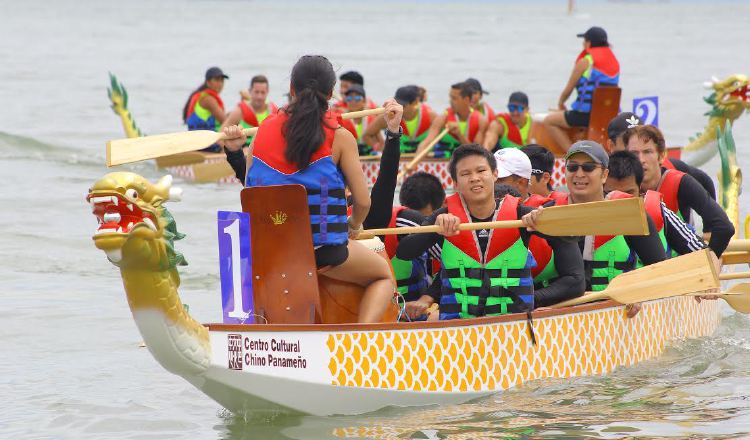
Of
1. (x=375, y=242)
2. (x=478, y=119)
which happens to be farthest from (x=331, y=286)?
(x=478, y=119)

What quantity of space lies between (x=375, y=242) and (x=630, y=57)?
4115 cm

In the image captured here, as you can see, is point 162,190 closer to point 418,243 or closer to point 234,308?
point 234,308

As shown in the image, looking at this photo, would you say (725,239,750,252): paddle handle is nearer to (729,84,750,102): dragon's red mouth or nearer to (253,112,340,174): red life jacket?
(253,112,340,174): red life jacket

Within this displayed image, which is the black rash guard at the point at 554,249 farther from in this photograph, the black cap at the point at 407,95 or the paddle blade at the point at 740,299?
the black cap at the point at 407,95

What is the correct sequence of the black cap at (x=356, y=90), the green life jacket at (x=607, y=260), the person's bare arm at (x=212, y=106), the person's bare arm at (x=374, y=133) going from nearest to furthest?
1. the green life jacket at (x=607, y=260)
2. the black cap at (x=356, y=90)
3. the person's bare arm at (x=374, y=133)
4. the person's bare arm at (x=212, y=106)

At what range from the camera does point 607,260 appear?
7297 mm

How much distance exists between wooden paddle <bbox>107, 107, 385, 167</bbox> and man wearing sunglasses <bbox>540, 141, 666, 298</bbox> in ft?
3.85

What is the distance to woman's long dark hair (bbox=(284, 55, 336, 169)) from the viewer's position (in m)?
5.87

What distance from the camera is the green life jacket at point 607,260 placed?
23.8 ft

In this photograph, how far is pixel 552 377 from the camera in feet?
22.1

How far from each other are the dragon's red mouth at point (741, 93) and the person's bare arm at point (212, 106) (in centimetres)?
627

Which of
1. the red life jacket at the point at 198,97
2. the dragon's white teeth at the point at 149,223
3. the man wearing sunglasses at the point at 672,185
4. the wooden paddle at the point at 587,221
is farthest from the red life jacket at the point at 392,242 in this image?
the red life jacket at the point at 198,97

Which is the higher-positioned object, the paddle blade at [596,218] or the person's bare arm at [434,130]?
the person's bare arm at [434,130]

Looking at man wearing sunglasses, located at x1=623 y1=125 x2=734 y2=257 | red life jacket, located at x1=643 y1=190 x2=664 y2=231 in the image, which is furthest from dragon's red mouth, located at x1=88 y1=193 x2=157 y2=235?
man wearing sunglasses, located at x1=623 y1=125 x2=734 y2=257
